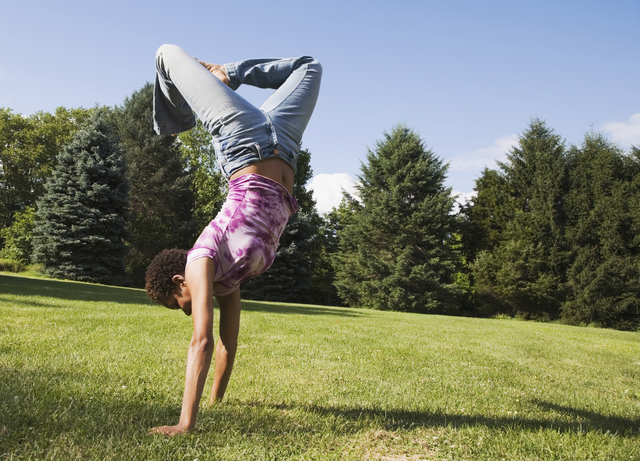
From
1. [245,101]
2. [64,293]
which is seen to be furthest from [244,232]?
[64,293]

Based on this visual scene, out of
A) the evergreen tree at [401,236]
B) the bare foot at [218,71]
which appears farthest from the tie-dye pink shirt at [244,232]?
the evergreen tree at [401,236]

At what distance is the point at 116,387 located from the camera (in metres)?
3.83

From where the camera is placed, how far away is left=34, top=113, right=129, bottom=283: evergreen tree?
2681 cm

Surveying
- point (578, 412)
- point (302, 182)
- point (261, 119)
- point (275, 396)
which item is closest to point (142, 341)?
point (275, 396)

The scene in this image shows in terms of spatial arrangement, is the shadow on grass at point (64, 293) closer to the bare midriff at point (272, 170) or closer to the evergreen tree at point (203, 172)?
the bare midriff at point (272, 170)

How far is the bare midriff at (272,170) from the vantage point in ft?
9.68

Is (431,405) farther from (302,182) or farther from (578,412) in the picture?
(302,182)

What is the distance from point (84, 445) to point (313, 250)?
1300 inches

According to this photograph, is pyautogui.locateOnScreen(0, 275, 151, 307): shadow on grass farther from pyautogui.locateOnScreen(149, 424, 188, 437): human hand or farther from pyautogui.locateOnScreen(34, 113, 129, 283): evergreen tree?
pyautogui.locateOnScreen(34, 113, 129, 283): evergreen tree

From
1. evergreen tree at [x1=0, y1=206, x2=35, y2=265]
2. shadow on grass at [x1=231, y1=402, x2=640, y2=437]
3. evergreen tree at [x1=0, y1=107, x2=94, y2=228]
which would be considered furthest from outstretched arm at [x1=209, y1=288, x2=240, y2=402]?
evergreen tree at [x1=0, y1=107, x2=94, y2=228]

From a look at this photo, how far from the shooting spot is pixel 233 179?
9.81 ft

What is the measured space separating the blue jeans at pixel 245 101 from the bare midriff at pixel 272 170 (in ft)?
0.11

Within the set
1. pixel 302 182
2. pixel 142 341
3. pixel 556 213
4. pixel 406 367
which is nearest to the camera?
pixel 406 367

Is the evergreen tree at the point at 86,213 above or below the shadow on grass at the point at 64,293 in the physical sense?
above
